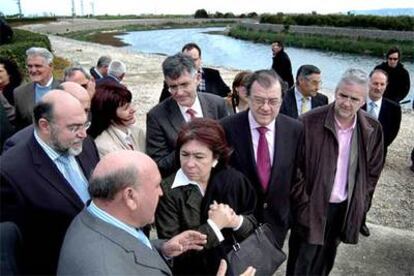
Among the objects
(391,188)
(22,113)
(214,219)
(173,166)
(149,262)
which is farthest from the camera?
(391,188)

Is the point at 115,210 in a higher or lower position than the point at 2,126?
higher

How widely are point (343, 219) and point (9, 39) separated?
1348cm

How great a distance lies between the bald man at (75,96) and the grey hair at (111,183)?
3.38ft

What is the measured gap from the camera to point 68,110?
2.39 metres

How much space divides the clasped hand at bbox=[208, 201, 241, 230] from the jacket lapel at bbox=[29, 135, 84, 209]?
73 cm

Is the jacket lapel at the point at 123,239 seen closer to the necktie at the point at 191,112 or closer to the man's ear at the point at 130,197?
the man's ear at the point at 130,197

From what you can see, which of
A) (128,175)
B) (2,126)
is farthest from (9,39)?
(128,175)

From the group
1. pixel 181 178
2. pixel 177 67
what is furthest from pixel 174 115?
pixel 181 178

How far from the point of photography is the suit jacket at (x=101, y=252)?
4.77 feet

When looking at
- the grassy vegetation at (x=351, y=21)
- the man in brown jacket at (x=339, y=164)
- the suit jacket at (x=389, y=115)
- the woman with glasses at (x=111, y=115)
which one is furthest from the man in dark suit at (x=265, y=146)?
the grassy vegetation at (x=351, y=21)

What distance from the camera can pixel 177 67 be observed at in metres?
3.15

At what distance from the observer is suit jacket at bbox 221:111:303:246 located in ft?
9.23

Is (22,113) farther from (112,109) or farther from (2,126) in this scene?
(112,109)

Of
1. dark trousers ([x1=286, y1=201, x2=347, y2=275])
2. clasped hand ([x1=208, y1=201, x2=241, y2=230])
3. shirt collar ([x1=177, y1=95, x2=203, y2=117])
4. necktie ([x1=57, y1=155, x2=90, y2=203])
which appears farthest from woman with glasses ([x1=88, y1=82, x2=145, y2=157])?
dark trousers ([x1=286, y1=201, x2=347, y2=275])
